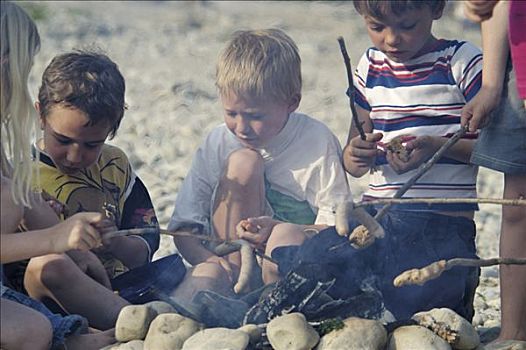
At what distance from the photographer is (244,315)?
4.26 metres

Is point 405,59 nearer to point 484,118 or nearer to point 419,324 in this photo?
point 484,118

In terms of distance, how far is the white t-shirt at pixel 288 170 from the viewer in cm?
492

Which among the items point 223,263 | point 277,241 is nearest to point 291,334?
point 277,241

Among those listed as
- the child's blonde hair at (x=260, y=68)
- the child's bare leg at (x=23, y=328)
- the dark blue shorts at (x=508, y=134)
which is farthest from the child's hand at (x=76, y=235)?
the dark blue shorts at (x=508, y=134)

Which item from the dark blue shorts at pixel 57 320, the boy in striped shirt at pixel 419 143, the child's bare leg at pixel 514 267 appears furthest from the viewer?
the boy in striped shirt at pixel 419 143

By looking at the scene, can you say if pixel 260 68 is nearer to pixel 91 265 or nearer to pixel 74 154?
pixel 74 154

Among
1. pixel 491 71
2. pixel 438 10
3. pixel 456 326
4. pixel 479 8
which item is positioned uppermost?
pixel 479 8

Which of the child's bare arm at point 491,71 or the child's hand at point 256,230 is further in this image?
the child's hand at point 256,230

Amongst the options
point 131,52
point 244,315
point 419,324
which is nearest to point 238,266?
point 244,315

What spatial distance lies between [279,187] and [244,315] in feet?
2.83

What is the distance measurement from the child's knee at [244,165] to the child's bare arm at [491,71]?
0.88 meters

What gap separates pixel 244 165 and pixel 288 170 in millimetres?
228

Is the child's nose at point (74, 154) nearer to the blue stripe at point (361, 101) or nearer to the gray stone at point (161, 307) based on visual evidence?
the gray stone at point (161, 307)

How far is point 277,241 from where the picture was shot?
4574mm
